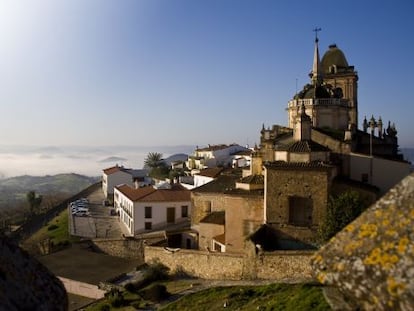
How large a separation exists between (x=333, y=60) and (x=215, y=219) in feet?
103

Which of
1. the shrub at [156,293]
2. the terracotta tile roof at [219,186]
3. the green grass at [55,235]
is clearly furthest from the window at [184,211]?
the shrub at [156,293]

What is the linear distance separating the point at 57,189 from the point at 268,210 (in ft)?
513

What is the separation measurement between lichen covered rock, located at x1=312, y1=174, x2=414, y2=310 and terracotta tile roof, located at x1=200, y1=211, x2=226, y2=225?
22372 millimetres

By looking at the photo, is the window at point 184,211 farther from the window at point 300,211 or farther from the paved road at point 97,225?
the window at point 300,211

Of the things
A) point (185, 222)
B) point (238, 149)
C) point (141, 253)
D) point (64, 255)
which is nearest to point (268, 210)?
point (141, 253)

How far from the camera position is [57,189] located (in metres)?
164

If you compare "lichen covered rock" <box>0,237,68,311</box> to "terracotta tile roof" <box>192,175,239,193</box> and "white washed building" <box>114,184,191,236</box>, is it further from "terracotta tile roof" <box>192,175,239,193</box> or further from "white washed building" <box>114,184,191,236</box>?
"white washed building" <box>114,184,191,236</box>

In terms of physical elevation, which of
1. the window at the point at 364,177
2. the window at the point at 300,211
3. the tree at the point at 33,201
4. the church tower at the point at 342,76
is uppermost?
the church tower at the point at 342,76

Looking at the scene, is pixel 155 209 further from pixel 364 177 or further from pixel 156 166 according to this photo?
pixel 156 166

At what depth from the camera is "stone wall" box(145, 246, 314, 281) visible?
58.3 ft

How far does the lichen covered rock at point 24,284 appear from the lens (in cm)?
295

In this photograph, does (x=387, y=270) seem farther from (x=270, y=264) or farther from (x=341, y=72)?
(x=341, y=72)

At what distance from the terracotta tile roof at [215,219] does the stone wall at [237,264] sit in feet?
10.7

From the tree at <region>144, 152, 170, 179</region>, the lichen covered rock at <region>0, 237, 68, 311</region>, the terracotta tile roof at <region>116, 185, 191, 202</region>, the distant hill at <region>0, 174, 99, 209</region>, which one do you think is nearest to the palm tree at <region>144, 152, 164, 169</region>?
the tree at <region>144, 152, 170, 179</region>
